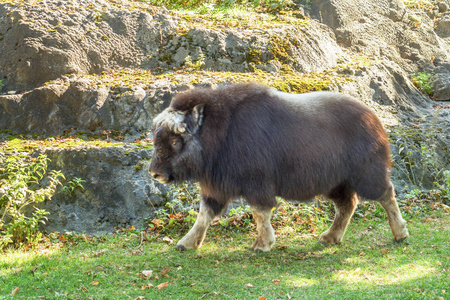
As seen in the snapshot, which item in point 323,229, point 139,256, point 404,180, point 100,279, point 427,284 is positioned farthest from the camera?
point 404,180

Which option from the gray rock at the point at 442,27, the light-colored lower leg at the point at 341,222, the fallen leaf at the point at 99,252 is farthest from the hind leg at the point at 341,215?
the gray rock at the point at 442,27

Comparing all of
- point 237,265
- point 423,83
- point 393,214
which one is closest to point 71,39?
point 237,265

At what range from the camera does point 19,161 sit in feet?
23.9

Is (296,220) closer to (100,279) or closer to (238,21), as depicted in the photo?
(100,279)

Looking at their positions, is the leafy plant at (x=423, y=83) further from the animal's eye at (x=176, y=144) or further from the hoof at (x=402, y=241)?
the animal's eye at (x=176, y=144)

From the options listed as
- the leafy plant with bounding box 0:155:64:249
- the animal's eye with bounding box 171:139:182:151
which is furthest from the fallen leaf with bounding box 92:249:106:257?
the animal's eye with bounding box 171:139:182:151

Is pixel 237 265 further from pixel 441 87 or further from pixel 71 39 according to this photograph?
pixel 441 87

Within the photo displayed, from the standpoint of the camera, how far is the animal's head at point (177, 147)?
5551 mm

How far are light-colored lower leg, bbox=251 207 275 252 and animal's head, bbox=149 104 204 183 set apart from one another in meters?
1.08

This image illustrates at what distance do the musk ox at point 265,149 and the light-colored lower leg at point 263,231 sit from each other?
0.01 meters

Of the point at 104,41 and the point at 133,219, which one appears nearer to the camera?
the point at 133,219

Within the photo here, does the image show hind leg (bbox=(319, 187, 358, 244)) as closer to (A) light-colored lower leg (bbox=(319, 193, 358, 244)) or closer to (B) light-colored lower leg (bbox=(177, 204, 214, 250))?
(A) light-colored lower leg (bbox=(319, 193, 358, 244))

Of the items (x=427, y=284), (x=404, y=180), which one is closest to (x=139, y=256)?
(x=427, y=284)

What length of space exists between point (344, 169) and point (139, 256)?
119 inches
